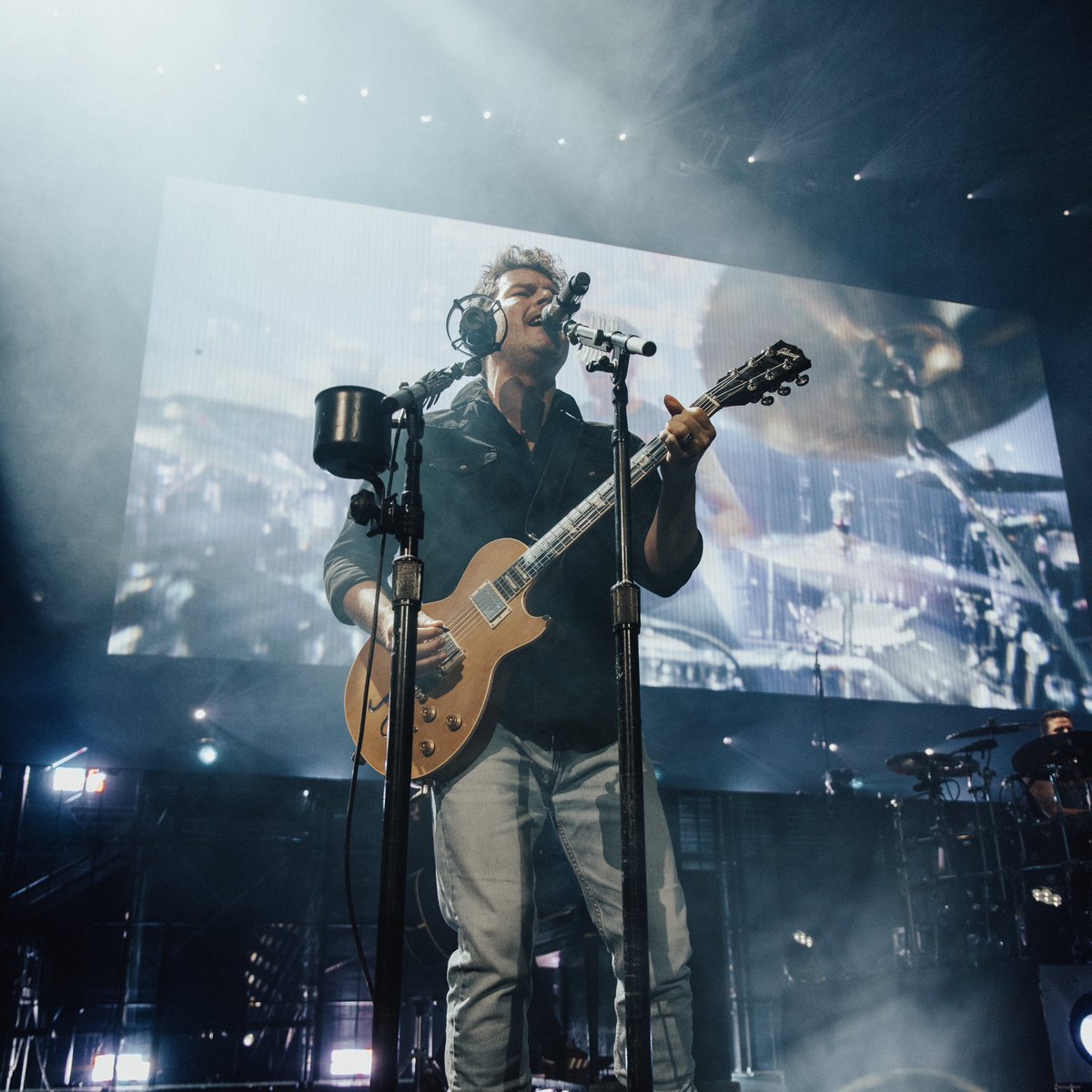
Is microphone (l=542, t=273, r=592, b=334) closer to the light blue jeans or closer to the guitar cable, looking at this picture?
the guitar cable

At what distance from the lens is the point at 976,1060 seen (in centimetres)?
350

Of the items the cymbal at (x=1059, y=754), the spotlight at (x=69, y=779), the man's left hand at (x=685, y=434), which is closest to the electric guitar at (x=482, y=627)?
the man's left hand at (x=685, y=434)

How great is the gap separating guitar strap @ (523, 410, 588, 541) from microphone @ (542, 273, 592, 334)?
392 mm

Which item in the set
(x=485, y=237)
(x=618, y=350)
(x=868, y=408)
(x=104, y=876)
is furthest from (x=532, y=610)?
(x=104, y=876)

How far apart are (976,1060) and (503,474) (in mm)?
2982

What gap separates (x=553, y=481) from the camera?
2.42m

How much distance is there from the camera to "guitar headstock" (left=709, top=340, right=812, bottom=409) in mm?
2307

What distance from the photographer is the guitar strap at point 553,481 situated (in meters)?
2.38

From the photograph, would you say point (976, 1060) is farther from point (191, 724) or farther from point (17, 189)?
point (17, 189)

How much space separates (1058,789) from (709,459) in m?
2.83

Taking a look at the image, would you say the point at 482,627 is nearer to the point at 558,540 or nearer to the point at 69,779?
the point at 558,540

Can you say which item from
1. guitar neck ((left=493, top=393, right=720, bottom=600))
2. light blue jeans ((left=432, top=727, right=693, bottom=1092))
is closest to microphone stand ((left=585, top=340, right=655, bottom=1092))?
light blue jeans ((left=432, top=727, right=693, bottom=1092))

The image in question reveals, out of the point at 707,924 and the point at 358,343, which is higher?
the point at 358,343

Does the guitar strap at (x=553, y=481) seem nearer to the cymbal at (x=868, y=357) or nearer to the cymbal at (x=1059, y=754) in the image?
the cymbal at (x=1059, y=754)
